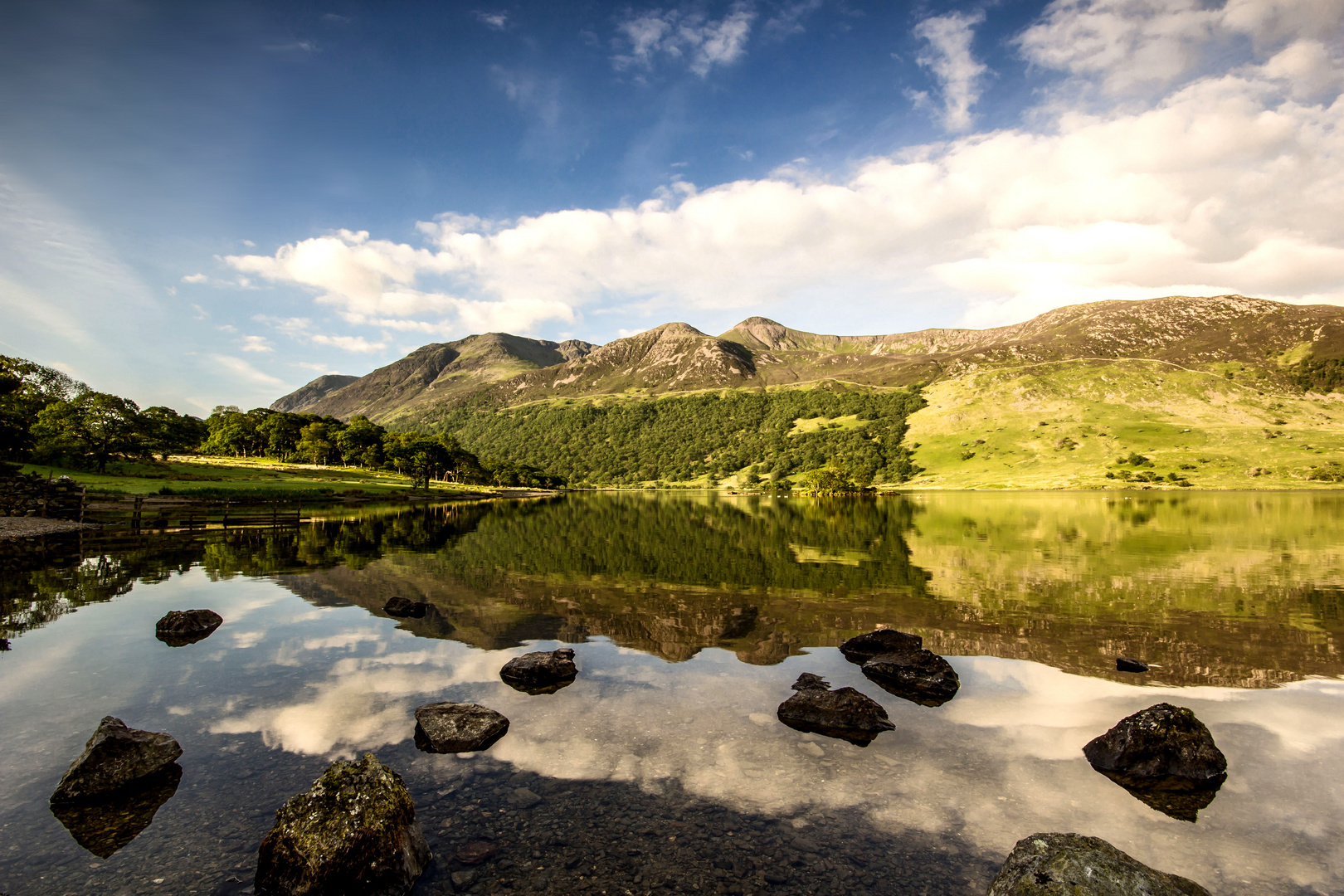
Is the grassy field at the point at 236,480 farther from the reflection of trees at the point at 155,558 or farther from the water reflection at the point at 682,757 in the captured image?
the water reflection at the point at 682,757

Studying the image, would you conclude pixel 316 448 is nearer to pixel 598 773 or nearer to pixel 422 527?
pixel 422 527

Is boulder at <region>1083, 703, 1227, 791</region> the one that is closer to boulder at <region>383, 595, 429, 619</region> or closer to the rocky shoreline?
boulder at <region>383, 595, 429, 619</region>

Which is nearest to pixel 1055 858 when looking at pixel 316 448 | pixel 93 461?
pixel 93 461

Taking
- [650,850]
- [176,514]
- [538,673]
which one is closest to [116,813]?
[538,673]

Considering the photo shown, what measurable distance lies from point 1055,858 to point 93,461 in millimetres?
135072

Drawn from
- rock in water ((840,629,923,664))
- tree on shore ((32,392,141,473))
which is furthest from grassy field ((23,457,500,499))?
rock in water ((840,629,923,664))

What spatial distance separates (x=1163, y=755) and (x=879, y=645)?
8.81 m

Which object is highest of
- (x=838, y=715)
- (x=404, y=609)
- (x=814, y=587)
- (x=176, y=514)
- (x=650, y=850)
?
(x=650, y=850)

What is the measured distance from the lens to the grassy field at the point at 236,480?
281 ft

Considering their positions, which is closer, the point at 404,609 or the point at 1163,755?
the point at 1163,755

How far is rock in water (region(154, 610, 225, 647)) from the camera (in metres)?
21.7

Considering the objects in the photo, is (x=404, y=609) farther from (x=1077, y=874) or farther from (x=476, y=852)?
(x=1077, y=874)

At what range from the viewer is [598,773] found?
39.5 ft

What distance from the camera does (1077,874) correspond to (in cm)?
749
